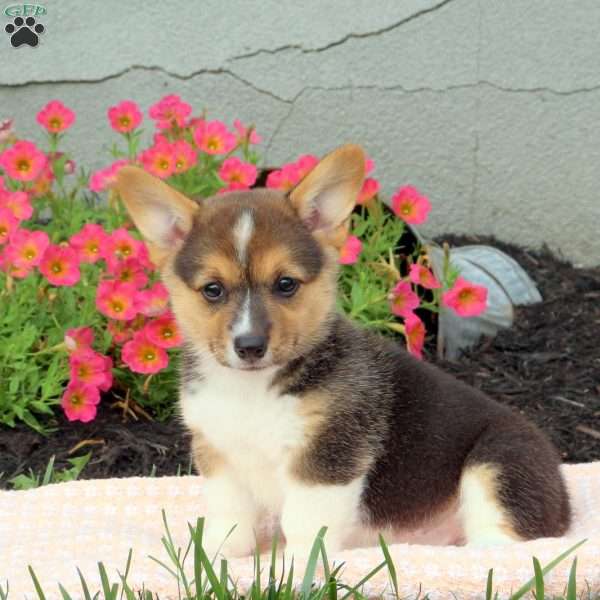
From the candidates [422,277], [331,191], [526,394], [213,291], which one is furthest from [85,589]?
[526,394]

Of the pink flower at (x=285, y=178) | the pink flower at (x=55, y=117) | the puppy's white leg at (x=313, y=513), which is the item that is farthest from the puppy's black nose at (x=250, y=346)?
the pink flower at (x=55, y=117)

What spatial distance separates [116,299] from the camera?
5.32 meters

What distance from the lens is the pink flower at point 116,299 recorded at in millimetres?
5305

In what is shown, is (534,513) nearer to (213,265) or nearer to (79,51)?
(213,265)

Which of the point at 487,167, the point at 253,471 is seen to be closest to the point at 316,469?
the point at 253,471

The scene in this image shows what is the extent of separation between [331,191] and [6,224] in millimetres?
2232

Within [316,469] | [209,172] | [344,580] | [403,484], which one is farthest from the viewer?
[209,172]

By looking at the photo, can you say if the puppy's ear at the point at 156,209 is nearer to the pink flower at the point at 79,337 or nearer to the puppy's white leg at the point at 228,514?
the puppy's white leg at the point at 228,514

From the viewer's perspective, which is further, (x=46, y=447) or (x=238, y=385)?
(x=46, y=447)

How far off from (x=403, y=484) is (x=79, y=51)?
15.9 feet

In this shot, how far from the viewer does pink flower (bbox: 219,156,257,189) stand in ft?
19.2

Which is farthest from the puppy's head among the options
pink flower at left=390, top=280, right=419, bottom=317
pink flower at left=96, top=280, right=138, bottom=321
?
pink flower at left=390, top=280, right=419, bottom=317

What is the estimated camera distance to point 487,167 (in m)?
7.86

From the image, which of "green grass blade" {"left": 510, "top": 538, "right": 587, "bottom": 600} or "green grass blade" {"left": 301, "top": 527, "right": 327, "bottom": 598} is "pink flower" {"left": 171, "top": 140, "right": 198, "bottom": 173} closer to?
"green grass blade" {"left": 301, "top": 527, "right": 327, "bottom": 598}
